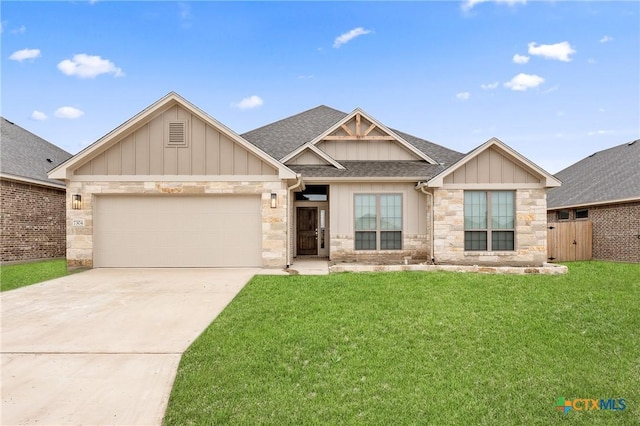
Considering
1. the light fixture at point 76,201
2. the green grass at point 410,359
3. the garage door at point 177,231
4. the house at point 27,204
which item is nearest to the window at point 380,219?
the garage door at point 177,231

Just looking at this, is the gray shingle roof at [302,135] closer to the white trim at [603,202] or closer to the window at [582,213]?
the white trim at [603,202]

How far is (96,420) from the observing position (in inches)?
124

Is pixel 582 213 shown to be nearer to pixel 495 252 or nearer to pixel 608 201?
pixel 608 201

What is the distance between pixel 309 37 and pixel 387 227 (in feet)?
43.5

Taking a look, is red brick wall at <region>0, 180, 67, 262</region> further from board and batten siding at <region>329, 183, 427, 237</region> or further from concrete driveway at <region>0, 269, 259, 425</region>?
board and batten siding at <region>329, 183, 427, 237</region>

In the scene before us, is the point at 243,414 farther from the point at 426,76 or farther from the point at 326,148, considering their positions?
the point at 426,76

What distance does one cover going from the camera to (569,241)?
15.2m

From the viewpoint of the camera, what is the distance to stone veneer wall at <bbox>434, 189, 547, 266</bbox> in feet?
38.0

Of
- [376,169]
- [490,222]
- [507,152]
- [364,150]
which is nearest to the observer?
[507,152]

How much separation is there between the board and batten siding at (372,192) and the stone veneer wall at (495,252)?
908mm

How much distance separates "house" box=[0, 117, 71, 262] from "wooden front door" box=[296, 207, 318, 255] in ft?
36.1

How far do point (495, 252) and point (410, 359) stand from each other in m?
8.81

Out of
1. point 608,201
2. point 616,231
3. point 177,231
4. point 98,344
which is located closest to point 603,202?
point 608,201

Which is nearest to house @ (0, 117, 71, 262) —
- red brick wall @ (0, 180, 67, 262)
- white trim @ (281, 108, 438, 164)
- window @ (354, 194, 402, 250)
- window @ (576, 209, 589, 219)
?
red brick wall @ (0, 180, 67, 262)
